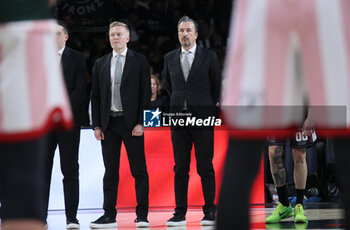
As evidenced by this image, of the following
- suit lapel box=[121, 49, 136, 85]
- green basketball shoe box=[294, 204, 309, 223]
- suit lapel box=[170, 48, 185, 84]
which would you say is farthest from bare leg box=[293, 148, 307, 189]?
A: suit lapel box=[121, 49, 136, 85]

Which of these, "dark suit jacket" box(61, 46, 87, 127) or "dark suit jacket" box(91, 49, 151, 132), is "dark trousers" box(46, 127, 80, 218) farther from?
"dark suit jacket" box(91, 49, 151, 132)

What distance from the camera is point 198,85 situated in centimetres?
677

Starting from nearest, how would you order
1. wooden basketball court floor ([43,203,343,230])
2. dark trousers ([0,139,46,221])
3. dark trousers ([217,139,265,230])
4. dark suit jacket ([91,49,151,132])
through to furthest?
dark trousers ([0,139,46,221]) → dark trousers ([217,139,265,230]) → wooden basketball court floor ([43,203,343,230]) → dark suit jacket ([91,49,151,132])

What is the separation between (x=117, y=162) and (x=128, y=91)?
2.53ft

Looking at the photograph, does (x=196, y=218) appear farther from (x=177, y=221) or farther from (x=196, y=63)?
(x=196, y=63)

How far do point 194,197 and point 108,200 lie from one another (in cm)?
171

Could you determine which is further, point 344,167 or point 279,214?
point 279,214

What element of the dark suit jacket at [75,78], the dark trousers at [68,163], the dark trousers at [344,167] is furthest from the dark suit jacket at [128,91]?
the dark trousers at [344,167]

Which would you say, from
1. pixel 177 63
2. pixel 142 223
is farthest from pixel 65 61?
pixel 142 223

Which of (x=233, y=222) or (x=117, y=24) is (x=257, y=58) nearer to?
(x=233, y=222)

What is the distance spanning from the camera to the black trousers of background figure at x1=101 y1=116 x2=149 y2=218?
267 inches

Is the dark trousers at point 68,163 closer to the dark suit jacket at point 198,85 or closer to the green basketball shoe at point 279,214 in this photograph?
the dark suit jacket at point 198,85

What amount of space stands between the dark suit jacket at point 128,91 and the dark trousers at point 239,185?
471 cm

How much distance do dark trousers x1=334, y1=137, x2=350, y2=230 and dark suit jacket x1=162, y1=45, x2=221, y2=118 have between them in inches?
180
